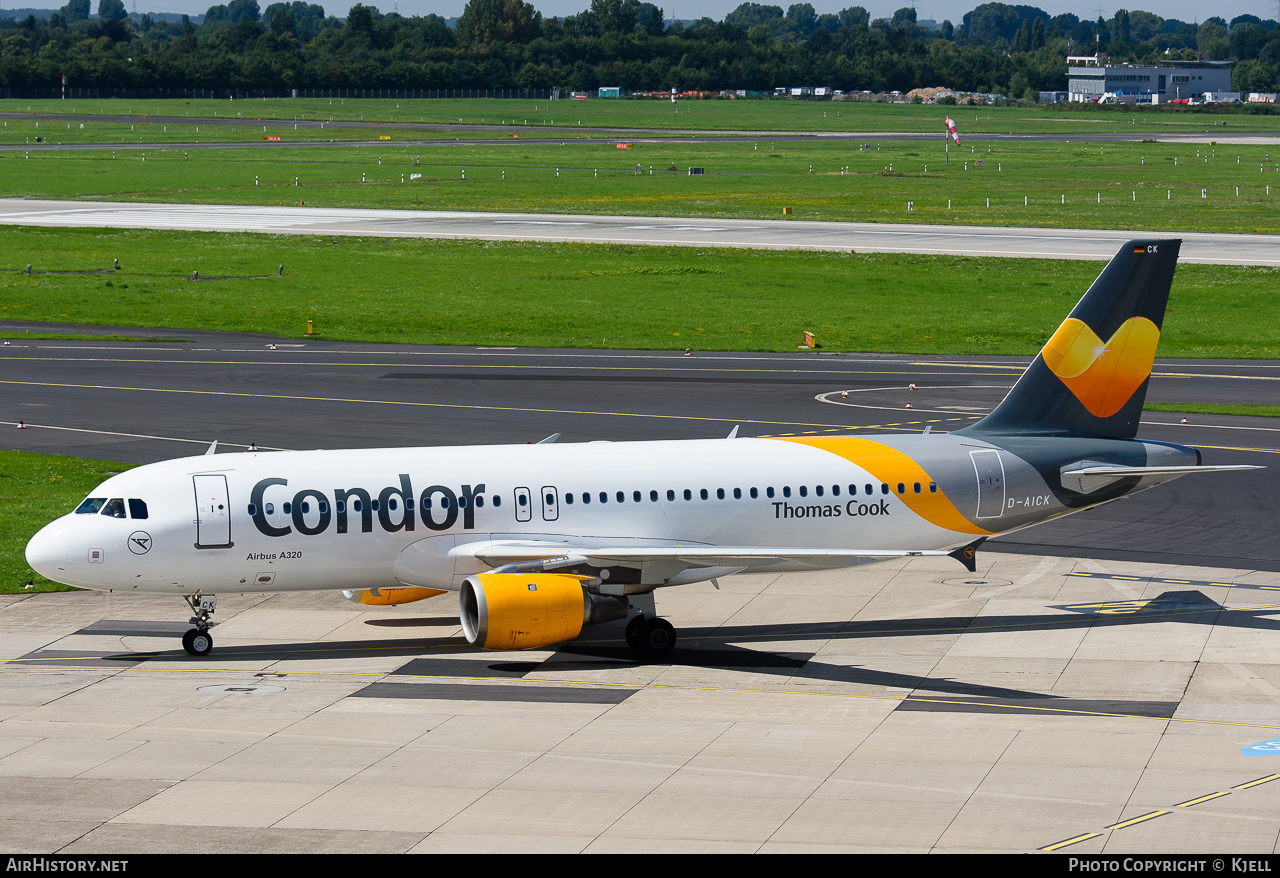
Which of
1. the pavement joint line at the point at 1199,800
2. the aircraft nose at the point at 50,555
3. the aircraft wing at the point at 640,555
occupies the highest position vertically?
the aircraft nose at the point at 50,555

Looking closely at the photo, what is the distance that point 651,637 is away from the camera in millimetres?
32219

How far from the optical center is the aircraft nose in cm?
3072

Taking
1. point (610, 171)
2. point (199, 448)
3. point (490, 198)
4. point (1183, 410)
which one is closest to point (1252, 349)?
point (1183, 410)

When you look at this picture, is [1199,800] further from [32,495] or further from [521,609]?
[32,495]

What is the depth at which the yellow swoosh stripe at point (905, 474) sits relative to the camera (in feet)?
113

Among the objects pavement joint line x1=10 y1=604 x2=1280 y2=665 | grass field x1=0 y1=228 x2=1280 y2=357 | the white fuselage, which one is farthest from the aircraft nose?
grass field x1=0 y1=228 x2=1280 y2=357

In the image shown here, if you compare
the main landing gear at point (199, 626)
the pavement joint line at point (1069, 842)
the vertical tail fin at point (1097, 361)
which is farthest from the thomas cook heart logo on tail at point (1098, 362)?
the main landing gear at point (199, 626)

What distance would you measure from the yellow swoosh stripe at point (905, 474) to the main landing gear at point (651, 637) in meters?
5.76

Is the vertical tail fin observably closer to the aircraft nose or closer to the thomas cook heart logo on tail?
the thomas cook heart logo on tail

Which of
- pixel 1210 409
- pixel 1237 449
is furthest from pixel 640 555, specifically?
pixel 1210 409

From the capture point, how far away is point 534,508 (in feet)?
107

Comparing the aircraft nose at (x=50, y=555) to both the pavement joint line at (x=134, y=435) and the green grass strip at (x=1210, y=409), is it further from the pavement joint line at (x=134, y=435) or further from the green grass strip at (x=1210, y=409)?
the green grass strip at (x=1210, y=409)

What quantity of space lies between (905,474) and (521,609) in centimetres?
982
